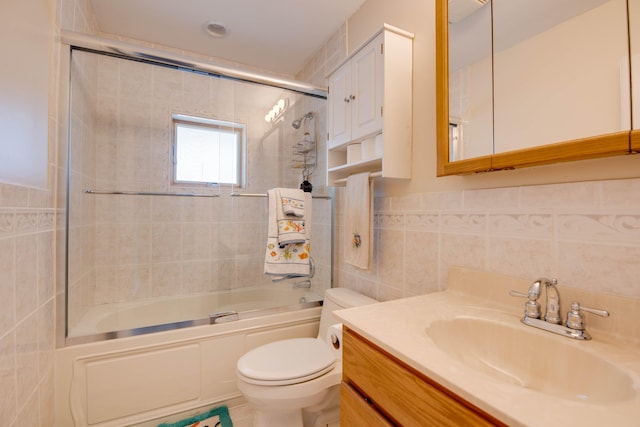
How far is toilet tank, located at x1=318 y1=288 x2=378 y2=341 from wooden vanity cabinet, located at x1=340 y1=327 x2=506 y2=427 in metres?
0.64

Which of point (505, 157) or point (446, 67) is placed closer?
point (505, 157)

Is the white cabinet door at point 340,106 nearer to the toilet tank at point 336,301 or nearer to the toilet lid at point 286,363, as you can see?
the toilet tank at point 336,301

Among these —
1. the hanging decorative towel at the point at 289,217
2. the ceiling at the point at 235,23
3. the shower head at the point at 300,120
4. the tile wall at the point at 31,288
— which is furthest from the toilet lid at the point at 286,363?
the ceiling at the point at 235,23

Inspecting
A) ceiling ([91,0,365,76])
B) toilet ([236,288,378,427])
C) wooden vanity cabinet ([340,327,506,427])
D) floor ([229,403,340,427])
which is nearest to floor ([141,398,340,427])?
floor ([229,403,340,427])

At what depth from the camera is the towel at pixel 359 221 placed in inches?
54.6

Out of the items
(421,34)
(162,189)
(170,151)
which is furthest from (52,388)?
(421,34)

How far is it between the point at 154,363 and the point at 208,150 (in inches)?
54.9

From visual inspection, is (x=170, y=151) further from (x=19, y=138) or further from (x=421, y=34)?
(x=421, y=34)

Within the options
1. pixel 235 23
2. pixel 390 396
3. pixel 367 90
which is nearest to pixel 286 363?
pixel 390 396

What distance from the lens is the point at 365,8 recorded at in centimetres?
167

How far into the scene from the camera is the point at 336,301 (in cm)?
157

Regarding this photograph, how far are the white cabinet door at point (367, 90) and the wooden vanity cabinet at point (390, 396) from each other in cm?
98

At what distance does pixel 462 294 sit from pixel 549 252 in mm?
320

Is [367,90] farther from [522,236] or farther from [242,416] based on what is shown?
[242,416]
